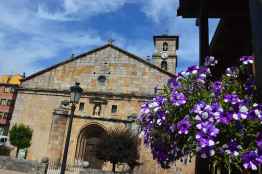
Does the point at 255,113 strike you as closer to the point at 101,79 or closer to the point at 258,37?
the point at 258,37

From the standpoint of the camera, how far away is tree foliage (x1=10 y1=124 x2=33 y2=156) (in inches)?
1029

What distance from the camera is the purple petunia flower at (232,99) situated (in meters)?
2.08

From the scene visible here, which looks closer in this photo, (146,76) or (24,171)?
(24,171)

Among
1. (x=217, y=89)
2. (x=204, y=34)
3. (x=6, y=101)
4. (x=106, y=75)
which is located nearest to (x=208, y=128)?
(x=217, y=89)

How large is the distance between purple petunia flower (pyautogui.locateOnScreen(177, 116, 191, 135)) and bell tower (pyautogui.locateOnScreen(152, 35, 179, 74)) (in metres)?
36.9

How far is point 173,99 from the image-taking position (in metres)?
2.28

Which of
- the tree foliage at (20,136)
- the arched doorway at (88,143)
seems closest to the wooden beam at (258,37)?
the arched doorway at (88,143)

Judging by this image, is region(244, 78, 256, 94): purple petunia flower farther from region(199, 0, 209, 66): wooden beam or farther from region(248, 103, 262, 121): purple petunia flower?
region(199, 0, 209, 66): wooden beam

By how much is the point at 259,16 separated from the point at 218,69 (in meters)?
5.21

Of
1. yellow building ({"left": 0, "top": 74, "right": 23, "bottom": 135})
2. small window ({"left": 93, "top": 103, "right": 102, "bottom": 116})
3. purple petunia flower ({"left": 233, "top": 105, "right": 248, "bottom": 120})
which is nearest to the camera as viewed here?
purple petunia flower ({"left": 233, "top": 105, "right": 248, "bottom": 120})

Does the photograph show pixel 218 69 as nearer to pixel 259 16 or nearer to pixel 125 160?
pixel 259 16

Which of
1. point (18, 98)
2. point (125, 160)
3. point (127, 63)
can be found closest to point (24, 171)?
point (125, 160)

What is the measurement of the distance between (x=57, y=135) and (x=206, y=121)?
2359 centimetres

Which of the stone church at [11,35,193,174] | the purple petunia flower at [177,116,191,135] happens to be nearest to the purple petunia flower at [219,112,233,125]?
the purple petunia flower at [177,116,191,135]
